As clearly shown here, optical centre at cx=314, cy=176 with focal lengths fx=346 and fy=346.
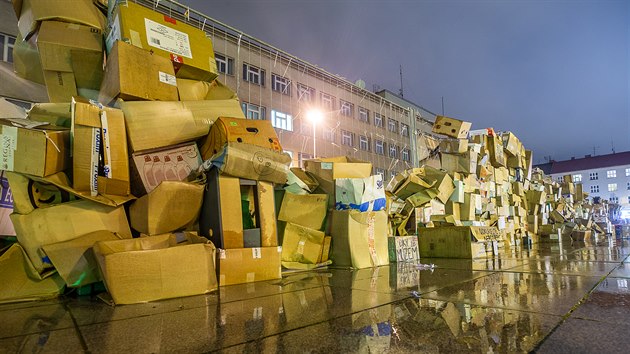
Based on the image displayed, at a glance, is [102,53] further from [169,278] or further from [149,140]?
[169,278]

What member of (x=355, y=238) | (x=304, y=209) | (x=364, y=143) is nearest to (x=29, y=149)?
(x=304, y=209)

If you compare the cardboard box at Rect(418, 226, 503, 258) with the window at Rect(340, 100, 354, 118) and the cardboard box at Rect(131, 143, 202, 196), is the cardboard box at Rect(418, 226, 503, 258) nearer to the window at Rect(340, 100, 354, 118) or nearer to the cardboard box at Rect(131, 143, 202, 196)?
the cardboard box at Rect(131, 143, 202, 196)

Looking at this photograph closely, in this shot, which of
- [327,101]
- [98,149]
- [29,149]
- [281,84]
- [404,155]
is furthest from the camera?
[404,155]

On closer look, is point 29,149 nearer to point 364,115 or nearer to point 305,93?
point 305,93

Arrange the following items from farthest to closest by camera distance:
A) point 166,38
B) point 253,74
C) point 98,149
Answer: point 253,74
point 166,38
point 98,149

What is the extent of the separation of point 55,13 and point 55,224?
83.9 inches

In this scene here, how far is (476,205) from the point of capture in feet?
23.8

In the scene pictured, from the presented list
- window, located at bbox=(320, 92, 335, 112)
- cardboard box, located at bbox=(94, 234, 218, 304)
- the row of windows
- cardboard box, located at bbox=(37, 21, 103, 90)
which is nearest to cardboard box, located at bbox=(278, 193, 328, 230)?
cardboard box, located at bbox=(94, 234, 218, 304)

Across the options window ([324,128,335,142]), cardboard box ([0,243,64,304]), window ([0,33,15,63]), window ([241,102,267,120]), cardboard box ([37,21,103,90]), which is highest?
window ([0,33,15,63])

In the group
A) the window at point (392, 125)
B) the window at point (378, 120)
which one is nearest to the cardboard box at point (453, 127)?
the window at point (378, 120)

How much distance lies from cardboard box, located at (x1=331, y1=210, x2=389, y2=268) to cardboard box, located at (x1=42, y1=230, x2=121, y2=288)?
2.50 meters

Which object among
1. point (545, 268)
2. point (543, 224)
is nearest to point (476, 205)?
point (545, 268)

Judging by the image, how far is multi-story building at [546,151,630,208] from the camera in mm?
41812

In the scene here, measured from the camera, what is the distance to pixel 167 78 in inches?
136
